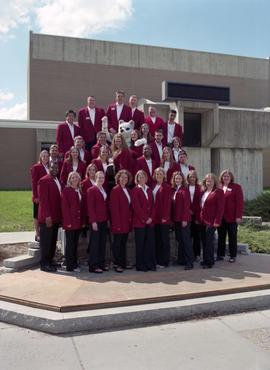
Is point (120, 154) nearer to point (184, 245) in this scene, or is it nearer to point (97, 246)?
point (97, 246)

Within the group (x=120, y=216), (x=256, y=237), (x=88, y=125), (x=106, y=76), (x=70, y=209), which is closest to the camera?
(x=70, y=209)

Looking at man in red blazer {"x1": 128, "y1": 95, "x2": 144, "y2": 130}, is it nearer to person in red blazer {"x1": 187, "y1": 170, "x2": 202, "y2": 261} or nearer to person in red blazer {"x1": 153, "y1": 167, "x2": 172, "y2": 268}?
person in red blazer {"x1": 187, "y1": 170, "x2": 202, "y2": 261}

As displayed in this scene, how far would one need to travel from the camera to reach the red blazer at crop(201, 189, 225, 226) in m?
7.96

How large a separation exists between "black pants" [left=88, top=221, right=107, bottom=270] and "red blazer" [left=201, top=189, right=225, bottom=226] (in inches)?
70.2

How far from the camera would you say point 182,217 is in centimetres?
790

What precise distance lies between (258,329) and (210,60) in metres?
46.5

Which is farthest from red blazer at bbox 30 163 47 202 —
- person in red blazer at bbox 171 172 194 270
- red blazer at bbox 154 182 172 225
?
person in red blazer at bbox 171 172 194 270

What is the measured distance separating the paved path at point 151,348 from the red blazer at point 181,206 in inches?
99.9

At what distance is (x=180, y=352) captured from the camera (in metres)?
4.62

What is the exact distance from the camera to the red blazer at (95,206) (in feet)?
24.3

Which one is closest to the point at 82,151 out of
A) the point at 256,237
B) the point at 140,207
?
the point at 140,207

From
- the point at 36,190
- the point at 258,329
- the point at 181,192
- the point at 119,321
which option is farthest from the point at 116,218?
the point at 258,329

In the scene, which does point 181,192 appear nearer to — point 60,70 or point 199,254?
point 199,254

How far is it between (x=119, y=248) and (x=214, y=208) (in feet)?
5.80
